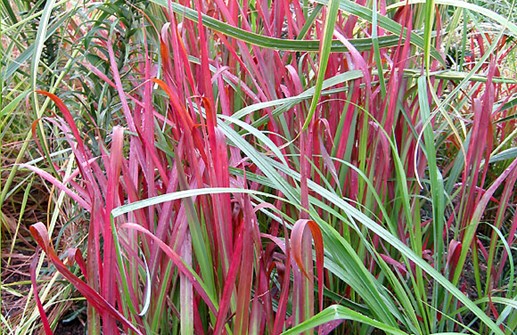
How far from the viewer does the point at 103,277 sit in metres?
0.60

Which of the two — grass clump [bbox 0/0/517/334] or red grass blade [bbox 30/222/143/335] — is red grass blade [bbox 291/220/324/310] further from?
red grass blade [bbox 30/222/143/335]

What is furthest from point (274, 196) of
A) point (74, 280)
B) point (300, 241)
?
point (74, 280)

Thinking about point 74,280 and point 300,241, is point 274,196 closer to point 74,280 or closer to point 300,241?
point 300,241

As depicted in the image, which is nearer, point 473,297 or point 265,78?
point 265,78

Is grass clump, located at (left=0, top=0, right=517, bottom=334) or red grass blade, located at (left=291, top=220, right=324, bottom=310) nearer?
red grass blade, located at (left=291, top=220, right=324, bottom=310)

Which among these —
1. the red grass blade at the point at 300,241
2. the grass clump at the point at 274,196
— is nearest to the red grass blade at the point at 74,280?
the grass clump at the point at 274,196

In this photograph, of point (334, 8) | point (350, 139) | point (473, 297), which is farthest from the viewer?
point (473, 297)

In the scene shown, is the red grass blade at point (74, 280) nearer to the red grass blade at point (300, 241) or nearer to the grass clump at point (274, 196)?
the grass clump at point (274, 196)

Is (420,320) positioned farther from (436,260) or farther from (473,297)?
(473,297)

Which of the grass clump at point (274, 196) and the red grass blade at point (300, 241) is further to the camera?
the grass clump at point (274, 196)

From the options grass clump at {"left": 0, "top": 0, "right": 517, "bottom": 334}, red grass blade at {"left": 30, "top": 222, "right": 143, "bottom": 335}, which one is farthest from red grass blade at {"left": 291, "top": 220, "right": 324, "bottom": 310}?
red grass blade at {"left": 30, "top": 222, "right": 143, "bottom": 335}

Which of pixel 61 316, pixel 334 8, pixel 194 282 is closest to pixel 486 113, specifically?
pixel 334 8

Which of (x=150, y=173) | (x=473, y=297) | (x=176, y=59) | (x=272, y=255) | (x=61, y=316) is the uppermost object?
(x=176, y=59)

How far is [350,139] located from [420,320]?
0.86ft
